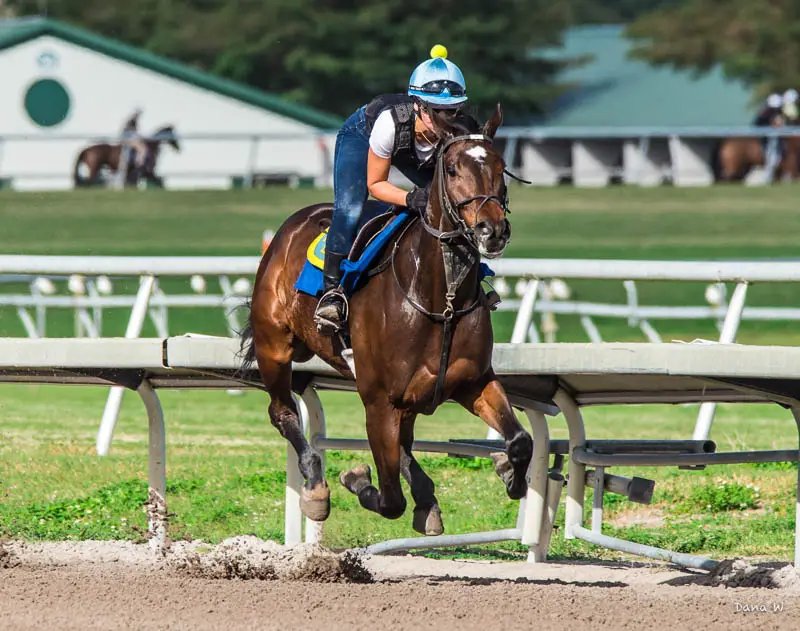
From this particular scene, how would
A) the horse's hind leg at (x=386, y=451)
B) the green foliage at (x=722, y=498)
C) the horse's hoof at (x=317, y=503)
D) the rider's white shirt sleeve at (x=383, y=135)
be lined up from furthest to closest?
1. the green foliage at (x=722, y=498)
2. the horse's hoof at (x=317, y=503)
3. the rider's white shirt sleeve at (x=383, y=135)
4. the horse's hind leg at (x=386, y=451)

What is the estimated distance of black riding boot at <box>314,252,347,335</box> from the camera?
5.35 metres

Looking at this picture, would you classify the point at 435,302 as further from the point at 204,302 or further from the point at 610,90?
the point at 610,90

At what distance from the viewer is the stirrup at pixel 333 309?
211 inches

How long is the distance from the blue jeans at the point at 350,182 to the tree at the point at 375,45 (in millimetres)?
26633

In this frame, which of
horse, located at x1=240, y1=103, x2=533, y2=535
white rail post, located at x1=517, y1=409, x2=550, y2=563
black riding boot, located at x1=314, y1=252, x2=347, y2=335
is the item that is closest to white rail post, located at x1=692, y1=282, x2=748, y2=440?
white rail post, located at x1=517, y1=409, x2=550, y2=563

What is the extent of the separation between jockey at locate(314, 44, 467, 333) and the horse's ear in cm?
19

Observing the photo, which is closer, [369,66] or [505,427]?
[505,427]

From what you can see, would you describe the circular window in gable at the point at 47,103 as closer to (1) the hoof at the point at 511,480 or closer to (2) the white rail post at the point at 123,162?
(2) the white rail post at the point at 123,162

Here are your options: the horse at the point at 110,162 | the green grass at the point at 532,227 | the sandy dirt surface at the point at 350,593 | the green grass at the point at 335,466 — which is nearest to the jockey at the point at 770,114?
the green grass at the point at 532,227

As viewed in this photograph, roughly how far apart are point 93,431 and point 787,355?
570 cm

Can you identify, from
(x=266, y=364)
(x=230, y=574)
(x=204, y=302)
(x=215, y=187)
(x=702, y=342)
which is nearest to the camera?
(x=702, y=342)

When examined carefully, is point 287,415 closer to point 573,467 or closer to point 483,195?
point 573,467

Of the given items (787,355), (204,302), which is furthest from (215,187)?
(787,355)

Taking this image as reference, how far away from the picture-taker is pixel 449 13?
3488 cm
